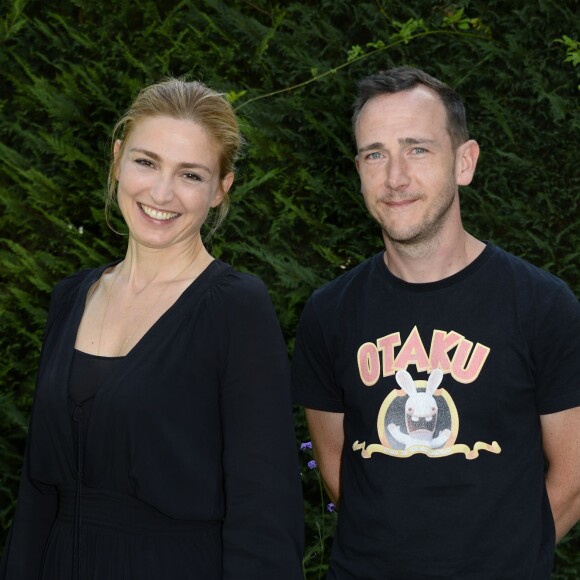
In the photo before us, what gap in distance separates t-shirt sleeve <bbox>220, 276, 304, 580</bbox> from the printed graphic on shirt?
13.6 inches

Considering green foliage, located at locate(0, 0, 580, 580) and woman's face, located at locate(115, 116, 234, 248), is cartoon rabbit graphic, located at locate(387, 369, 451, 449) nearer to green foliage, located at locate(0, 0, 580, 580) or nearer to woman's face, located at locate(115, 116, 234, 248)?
woman's face, located at locate(115, 116, 234, 248)

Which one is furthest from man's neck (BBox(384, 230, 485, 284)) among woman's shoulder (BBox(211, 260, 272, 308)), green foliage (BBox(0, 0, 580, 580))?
green foliage (BBox(0, 0, 580, 580))

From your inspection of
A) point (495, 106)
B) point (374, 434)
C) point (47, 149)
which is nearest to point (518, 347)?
point (374, 434)

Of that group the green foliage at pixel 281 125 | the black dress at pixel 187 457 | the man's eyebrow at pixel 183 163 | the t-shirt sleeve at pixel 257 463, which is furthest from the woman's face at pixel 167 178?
the green foliage at pixel 281 125

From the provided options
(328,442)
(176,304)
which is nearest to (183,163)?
(176,304)

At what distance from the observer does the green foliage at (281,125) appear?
407cm

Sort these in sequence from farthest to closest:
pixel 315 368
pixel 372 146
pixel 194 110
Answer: pixel 315 368 < pixel 372 146 < pixel 194 110

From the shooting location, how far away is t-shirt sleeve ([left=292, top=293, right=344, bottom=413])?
2.71 metres

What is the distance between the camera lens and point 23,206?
15.9 feet

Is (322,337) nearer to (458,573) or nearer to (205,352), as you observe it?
(205,352)

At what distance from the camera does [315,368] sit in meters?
2.73

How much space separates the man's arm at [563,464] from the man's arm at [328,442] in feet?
2.10

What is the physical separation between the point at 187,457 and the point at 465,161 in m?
1.23

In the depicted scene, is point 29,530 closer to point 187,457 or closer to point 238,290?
point 187,457
